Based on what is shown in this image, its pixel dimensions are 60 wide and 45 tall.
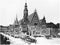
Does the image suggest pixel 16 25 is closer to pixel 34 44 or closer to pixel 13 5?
pixel 13 5

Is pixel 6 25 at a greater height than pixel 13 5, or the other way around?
pixel 13 5

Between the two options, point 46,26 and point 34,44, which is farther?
point 46,26

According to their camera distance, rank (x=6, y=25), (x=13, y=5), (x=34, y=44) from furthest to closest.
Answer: (x=6, y=25), (x=13, y=5), (x=34, y=44)

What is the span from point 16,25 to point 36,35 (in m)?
3.56

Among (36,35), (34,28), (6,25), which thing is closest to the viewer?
(6,25)

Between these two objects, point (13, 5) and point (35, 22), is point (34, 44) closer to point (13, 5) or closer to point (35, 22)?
point (13, 5)

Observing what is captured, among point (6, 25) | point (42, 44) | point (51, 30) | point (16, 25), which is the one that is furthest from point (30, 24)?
point (42, 44)

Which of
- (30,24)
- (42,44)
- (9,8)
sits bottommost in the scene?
(42,44)

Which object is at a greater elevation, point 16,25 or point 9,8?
point 9,8

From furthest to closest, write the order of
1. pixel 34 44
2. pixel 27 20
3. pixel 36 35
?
pixel 27 20 < pixel 36 35 < pixel 34 44

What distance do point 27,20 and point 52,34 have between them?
4.43 metres

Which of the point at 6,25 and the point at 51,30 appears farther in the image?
the point at 51,30

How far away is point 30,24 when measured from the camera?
48.3 ft

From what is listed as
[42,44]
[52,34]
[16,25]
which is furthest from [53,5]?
[16,25]
